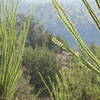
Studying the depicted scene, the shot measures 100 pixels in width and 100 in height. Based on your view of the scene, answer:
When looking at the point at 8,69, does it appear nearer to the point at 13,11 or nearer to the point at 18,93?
the point at 13,11

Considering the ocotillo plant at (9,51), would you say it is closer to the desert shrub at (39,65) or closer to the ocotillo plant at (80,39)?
the ocotillo plant at (80,39)

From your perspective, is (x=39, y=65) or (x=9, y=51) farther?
(x=39, y=65)

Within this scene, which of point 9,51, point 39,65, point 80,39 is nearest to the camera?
point 80,39

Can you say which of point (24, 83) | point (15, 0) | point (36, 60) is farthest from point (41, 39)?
point (15, 0)

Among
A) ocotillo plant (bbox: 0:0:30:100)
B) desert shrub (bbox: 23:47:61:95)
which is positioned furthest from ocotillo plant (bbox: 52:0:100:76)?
desert shrub (bbox: 23:47:61:95)

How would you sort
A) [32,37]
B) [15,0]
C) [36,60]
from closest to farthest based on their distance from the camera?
[15,0]
[36,60]
[32,37]

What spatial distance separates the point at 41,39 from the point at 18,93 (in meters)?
27.1

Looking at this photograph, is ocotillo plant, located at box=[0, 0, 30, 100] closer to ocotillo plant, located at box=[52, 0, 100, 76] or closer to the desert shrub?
ocotillo plant, located at box=[52, 0, 100, 76]

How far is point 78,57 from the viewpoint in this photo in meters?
1.56

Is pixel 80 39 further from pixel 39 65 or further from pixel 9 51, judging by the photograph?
pixel 39 65

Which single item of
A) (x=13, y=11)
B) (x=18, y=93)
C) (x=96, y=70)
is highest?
(x=13, y=11)

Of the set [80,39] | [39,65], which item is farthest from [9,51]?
[39,65]

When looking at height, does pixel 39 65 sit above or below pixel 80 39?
below

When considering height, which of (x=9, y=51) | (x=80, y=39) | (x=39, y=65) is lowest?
(x=39, y=65)
